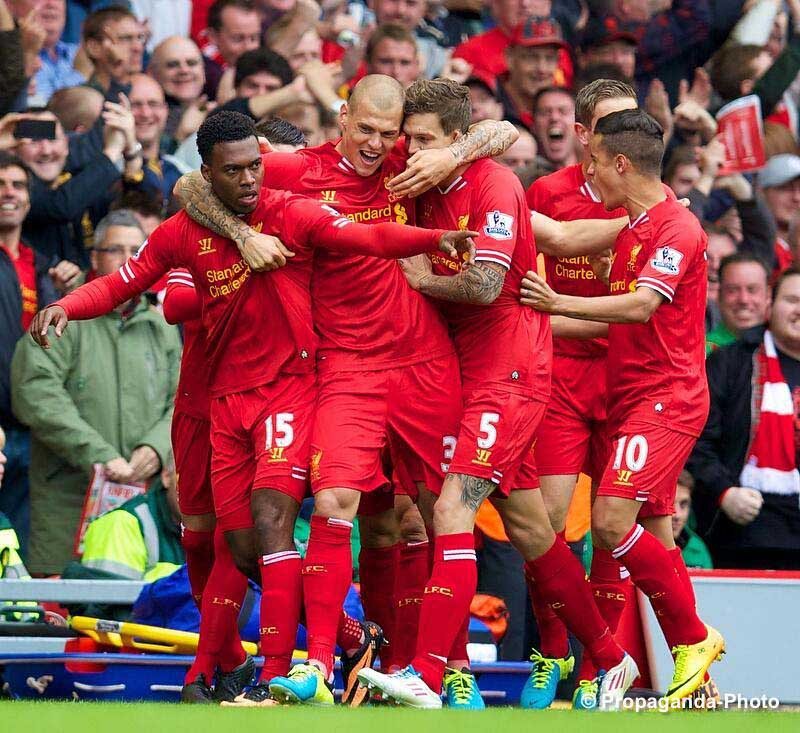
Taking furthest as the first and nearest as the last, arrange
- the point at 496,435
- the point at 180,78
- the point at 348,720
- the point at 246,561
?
the point at 180,78 < the point at 246,561 < the point at 496,435 < the point at 348,720

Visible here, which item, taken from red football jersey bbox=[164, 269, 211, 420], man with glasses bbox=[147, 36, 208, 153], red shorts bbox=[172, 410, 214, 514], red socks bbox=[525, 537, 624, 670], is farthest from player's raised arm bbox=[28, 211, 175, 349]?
man with glasses bbox=[147, 36, 208, 153]

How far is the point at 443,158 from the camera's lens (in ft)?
26.9

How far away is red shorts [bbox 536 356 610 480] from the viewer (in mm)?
9164

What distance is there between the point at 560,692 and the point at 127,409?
126 inches

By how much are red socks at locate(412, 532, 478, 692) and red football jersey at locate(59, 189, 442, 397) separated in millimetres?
1129

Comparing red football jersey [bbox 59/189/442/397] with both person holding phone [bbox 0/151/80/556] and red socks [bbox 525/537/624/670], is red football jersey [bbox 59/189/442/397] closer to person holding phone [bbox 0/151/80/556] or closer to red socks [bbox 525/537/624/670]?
red socks [bbox 525/537/624/670]

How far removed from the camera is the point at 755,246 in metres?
14.2

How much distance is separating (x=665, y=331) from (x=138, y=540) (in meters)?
3.64

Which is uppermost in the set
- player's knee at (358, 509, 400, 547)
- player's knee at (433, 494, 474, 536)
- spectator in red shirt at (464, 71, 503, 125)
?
spectator in red shirt at (464, 71, 503, 125)

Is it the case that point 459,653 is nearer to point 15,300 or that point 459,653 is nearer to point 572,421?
point 572,421

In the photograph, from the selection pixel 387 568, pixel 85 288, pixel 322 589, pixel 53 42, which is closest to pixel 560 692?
pixel 387 568

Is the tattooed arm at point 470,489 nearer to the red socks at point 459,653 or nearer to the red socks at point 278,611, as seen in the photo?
the red socks at point 459,653

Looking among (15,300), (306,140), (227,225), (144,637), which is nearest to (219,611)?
(144,637)

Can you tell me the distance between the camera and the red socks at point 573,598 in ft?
28.0
